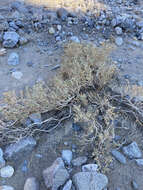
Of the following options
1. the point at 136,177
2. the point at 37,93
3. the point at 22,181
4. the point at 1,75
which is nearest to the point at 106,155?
the point at 136,177

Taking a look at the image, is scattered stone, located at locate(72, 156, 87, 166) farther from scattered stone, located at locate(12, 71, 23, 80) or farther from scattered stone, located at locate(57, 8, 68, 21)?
scattered stone, located at locate(57, 8, 68, 21)

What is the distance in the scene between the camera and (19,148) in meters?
1.73

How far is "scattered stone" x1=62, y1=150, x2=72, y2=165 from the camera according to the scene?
1695mm

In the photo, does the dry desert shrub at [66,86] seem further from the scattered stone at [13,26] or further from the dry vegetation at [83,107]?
the scattered stone at [13,26]

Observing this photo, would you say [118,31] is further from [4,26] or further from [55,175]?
[55,175]

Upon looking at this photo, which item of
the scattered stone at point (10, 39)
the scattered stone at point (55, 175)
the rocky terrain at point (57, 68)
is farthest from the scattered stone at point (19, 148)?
the scattered stone at point (10, 39)

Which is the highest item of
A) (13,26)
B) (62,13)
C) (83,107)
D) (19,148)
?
(62,13)

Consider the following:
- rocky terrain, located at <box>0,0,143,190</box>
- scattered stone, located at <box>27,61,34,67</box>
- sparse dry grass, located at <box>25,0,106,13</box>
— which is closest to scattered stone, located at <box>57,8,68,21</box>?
rocky terrain, located at <box>0,0,143,190</box>

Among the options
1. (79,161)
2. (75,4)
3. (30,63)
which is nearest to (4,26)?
(30,63)

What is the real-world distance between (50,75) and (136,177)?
163 cm

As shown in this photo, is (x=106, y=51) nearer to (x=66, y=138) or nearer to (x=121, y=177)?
(x=66, y=138)

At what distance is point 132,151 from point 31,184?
92cm

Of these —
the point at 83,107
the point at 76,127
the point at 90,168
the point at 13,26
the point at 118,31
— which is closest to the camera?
the point at 90,168

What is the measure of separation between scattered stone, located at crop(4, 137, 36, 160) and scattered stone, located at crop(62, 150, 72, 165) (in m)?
0.29
